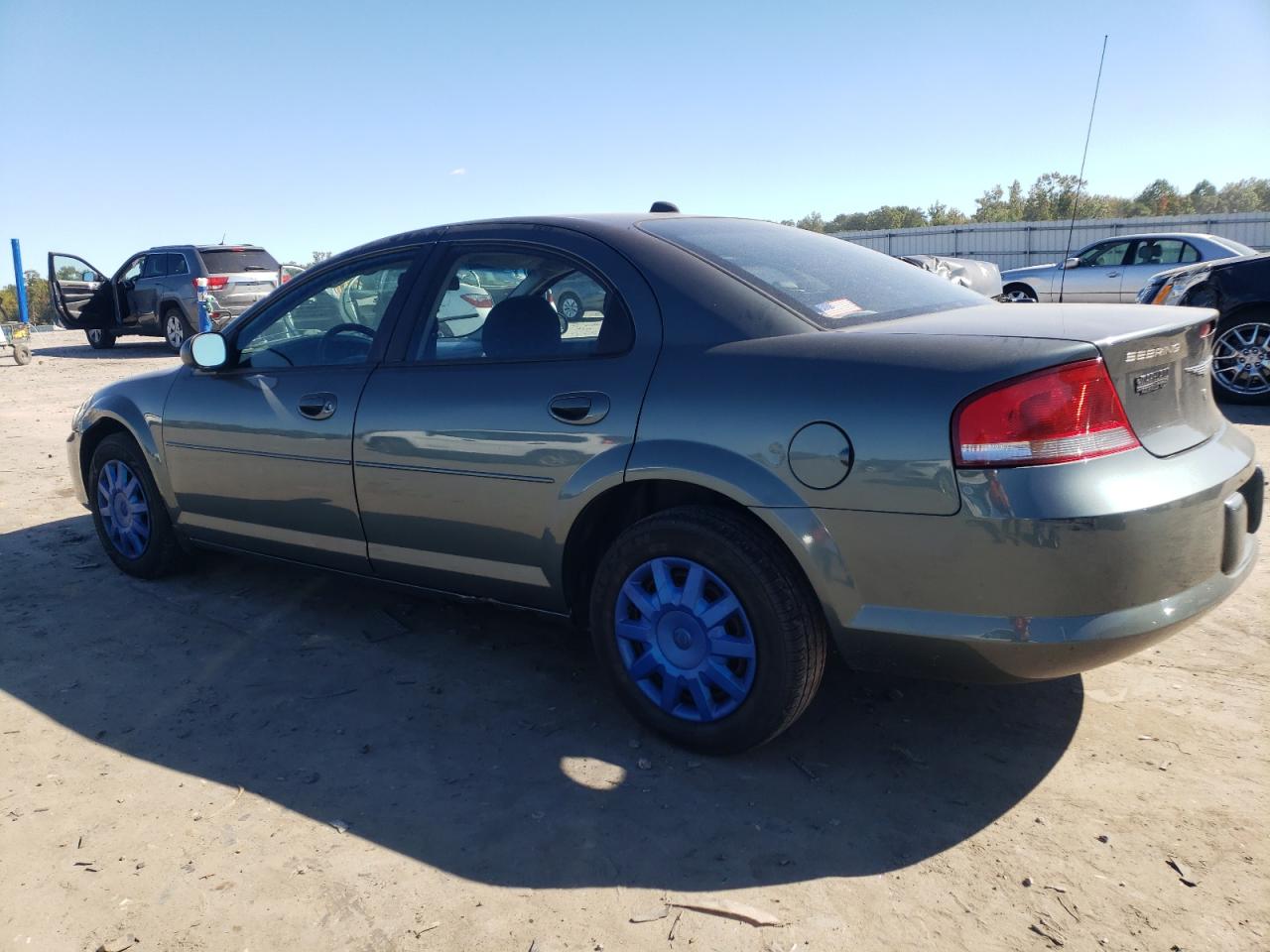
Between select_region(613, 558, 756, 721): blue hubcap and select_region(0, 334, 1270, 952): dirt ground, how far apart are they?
0.67ft

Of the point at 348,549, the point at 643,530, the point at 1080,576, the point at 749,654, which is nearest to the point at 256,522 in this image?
the point at 348,549

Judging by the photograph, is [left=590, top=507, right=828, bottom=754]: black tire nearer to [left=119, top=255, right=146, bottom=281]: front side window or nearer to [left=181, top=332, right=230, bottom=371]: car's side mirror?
[left=181, top=332, right=230, bottom=371]: car's side mirror

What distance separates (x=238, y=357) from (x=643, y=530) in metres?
2.23

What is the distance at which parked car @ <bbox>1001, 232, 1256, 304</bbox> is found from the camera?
1467cm

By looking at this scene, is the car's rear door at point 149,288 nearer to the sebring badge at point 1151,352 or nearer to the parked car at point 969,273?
the parked car at point 969,273

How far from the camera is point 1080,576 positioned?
2.36 meters

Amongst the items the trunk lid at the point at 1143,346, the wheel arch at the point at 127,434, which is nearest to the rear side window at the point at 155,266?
the wheel arch at the point at 127,434

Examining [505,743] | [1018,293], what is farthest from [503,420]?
[1018,293]

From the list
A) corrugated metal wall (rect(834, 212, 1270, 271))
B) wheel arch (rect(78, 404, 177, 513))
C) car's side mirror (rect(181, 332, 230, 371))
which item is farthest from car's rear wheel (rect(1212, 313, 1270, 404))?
corrugated metal wall (rect(834, 212, 1270, 271))

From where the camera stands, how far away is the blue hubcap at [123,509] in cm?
471

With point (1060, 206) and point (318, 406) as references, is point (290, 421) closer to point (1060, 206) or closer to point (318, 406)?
point (318, 406)

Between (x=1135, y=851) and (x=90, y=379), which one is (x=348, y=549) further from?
(x=90, y=379)

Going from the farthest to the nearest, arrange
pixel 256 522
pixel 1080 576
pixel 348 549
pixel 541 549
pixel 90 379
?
pixel 90 379 → pixel 256 522 → pixel 348 549 → pixel 541 549 → pixel 1080 576

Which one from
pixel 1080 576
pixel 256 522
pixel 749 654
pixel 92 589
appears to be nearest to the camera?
pixel 1080 576
